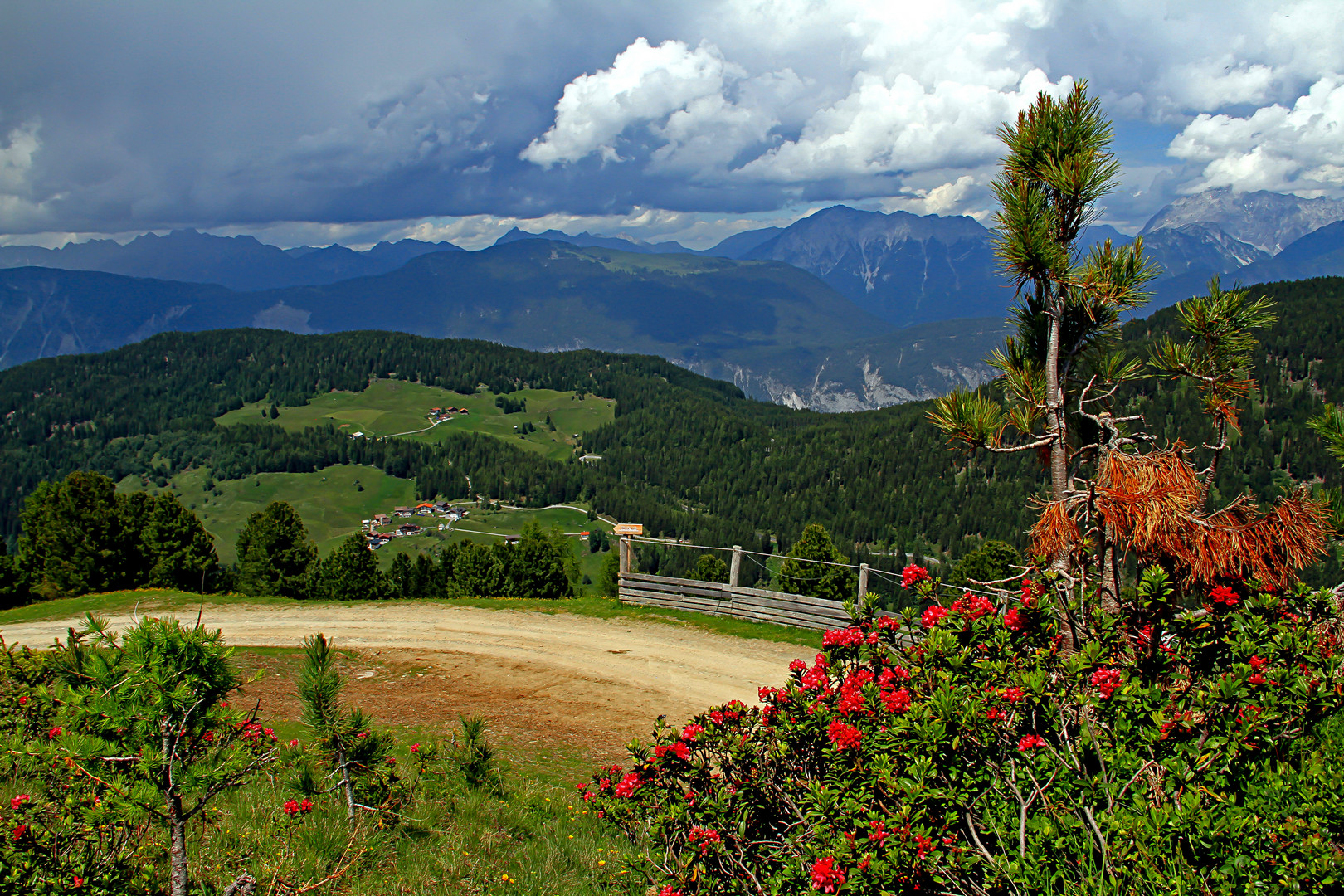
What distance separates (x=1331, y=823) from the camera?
121 inches

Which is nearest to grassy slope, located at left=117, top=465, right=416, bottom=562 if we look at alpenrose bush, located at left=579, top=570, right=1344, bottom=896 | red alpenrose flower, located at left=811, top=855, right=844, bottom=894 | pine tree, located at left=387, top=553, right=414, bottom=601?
pine tree, located at left=387, top=553, right=414, bottom=601

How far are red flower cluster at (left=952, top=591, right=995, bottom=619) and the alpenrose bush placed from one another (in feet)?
0.06

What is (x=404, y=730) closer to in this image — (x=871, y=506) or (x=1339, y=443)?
(x=1339, y=443)

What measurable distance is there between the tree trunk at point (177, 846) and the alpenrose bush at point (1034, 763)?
7.97ft

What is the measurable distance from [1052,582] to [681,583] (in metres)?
15.6

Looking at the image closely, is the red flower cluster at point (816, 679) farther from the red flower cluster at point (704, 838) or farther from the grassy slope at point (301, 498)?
the grassy slope at point (301, 498)

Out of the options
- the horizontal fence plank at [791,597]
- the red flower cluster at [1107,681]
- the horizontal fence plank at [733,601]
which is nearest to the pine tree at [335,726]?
the red flower cluster at [1107,681]

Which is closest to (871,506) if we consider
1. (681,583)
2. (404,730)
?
(681,583)

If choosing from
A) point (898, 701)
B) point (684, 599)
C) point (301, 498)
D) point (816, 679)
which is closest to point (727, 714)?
point (816, 679)

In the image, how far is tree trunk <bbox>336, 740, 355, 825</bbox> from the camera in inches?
231

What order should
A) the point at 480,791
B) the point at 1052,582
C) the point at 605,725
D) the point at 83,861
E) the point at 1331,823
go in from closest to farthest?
the point at 1331,823 < the point at 83,861 < the point at 1052,582 < the point at 480,791 < the point at 605,725

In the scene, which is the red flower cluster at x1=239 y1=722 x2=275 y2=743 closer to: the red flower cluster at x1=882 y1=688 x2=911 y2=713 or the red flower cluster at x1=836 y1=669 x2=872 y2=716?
the red flower cluster at x1=836 y1=669 x2=872 y2=716

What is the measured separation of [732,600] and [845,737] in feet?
49.0

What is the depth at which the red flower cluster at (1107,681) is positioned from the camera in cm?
386
